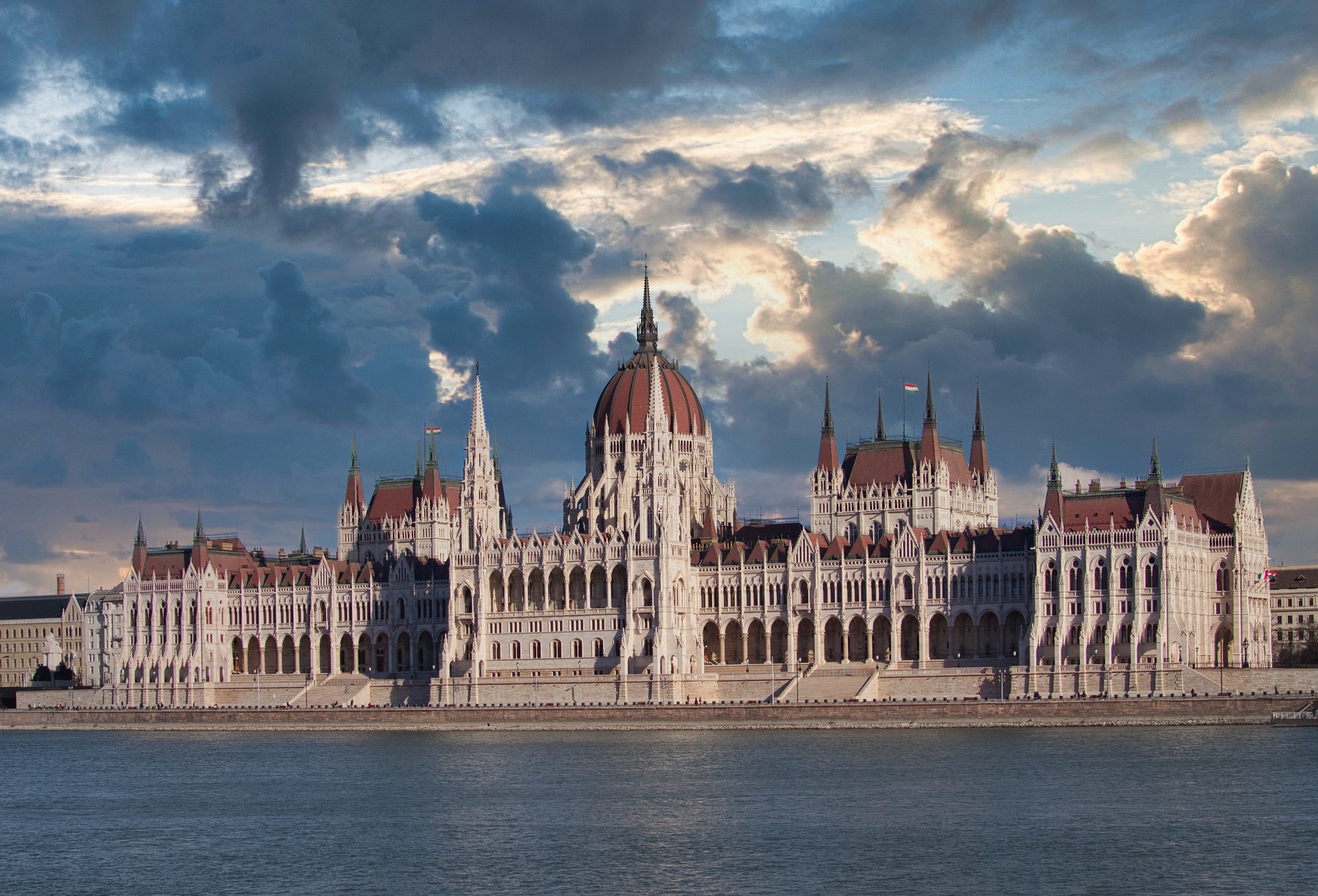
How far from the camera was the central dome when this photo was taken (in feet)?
563

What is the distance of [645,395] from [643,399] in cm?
45

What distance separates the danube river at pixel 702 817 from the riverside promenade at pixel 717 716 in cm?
328

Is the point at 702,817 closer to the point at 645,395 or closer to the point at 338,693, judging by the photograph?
the point at 338,693

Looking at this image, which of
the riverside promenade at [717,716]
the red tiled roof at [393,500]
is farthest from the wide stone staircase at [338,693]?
the red tiled roof at [393,500]

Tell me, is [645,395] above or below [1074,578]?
above

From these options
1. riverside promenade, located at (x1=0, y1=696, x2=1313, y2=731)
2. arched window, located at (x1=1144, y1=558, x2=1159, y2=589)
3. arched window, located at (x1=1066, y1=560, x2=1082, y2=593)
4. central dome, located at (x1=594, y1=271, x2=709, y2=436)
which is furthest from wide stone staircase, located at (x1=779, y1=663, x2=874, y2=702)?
central dome, located at (x1=594, y1=271, x2=709, y2=436)

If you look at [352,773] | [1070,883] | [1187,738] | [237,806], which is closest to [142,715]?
[352,773]

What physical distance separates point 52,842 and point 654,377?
8439 cm

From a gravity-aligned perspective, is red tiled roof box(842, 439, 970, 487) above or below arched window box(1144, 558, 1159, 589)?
above

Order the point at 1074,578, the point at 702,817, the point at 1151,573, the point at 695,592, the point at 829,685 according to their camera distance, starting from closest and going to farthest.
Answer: the point at 702,817
the point at 1151,573
the point at 1074,578
the point at 829,685
the point at 695,592

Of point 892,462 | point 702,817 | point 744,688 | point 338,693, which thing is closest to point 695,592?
point 744,688

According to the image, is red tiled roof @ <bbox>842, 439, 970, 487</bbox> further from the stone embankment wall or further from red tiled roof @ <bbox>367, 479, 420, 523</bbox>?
red tiled roof @ <bbox>367, 479, 420, 523</bbox>

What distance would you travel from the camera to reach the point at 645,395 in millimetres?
173125

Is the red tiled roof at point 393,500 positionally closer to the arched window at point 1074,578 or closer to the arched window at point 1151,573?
the arched window at point 1074,578
